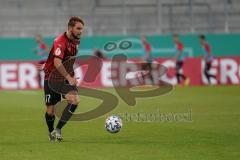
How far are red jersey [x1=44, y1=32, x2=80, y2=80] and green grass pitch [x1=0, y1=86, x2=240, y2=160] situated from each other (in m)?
1.46

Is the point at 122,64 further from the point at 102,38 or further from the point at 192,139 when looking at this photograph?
the point at 192,139

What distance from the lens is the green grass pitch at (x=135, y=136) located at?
11586 millimetres

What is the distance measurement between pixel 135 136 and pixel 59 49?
103 inches

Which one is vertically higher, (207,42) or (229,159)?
(207,42)

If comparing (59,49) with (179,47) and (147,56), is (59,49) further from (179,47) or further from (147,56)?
(147,56)

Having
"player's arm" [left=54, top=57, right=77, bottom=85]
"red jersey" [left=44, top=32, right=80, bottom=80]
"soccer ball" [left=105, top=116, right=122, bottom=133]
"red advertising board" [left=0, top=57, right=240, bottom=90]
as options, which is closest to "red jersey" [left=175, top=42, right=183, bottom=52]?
"red advertising board" [left=0, top=57, right=240, bottom=90]

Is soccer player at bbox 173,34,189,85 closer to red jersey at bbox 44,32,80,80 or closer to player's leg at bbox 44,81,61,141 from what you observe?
player's leg at bbox 44,81,61,141

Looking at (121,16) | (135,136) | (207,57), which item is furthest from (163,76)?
(135,136)

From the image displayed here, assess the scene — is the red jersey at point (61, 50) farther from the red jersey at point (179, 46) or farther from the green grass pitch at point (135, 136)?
the red jersey at point (179, 46)

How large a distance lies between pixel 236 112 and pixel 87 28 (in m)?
18.3

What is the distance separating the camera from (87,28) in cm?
3750

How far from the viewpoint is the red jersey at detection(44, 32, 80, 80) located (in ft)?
43.5

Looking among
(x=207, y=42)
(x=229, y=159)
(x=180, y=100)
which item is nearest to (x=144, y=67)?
(x=207, y=42)

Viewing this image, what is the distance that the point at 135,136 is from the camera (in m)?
14.5
